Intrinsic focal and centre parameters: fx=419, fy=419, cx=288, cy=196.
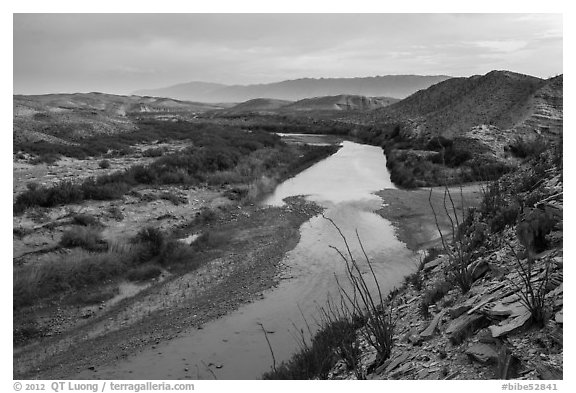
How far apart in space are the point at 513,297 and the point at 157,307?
8013mm

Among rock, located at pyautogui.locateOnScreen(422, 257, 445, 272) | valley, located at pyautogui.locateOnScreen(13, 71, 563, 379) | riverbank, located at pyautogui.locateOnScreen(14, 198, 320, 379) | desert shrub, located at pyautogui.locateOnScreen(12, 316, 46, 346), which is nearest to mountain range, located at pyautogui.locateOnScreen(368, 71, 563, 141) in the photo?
valley, located at pyautogui.locateOnScreen(13, 71, 563, 379)

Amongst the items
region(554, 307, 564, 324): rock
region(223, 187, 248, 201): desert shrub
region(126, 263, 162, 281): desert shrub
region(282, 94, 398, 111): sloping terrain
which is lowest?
region(126, 263, 162, 281): desert shrub

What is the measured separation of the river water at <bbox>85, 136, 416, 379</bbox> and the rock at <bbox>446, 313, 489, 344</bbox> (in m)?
3.71

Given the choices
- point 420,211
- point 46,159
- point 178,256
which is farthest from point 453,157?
point 46,159

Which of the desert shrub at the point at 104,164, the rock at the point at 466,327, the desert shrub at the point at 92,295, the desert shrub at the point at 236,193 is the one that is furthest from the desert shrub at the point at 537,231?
the desert shrub at the point at 104,164

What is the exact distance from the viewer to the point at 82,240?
1266 centimetres

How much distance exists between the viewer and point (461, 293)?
7.07m

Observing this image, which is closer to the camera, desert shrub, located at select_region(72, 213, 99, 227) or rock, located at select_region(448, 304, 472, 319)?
rock, located at select_region(448, 304, 472, 319)

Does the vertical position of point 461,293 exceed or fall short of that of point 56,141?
it falls short

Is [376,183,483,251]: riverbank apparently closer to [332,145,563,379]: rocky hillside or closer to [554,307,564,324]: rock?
[332,145,563,379]: rocky hillside

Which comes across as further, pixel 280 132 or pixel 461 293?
pixel 280 132

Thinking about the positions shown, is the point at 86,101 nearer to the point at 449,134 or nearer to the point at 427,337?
the point at 449,134

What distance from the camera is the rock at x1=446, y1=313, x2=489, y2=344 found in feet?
18.1

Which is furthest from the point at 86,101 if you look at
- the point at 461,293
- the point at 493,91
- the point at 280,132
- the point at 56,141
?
the point at 461,293
